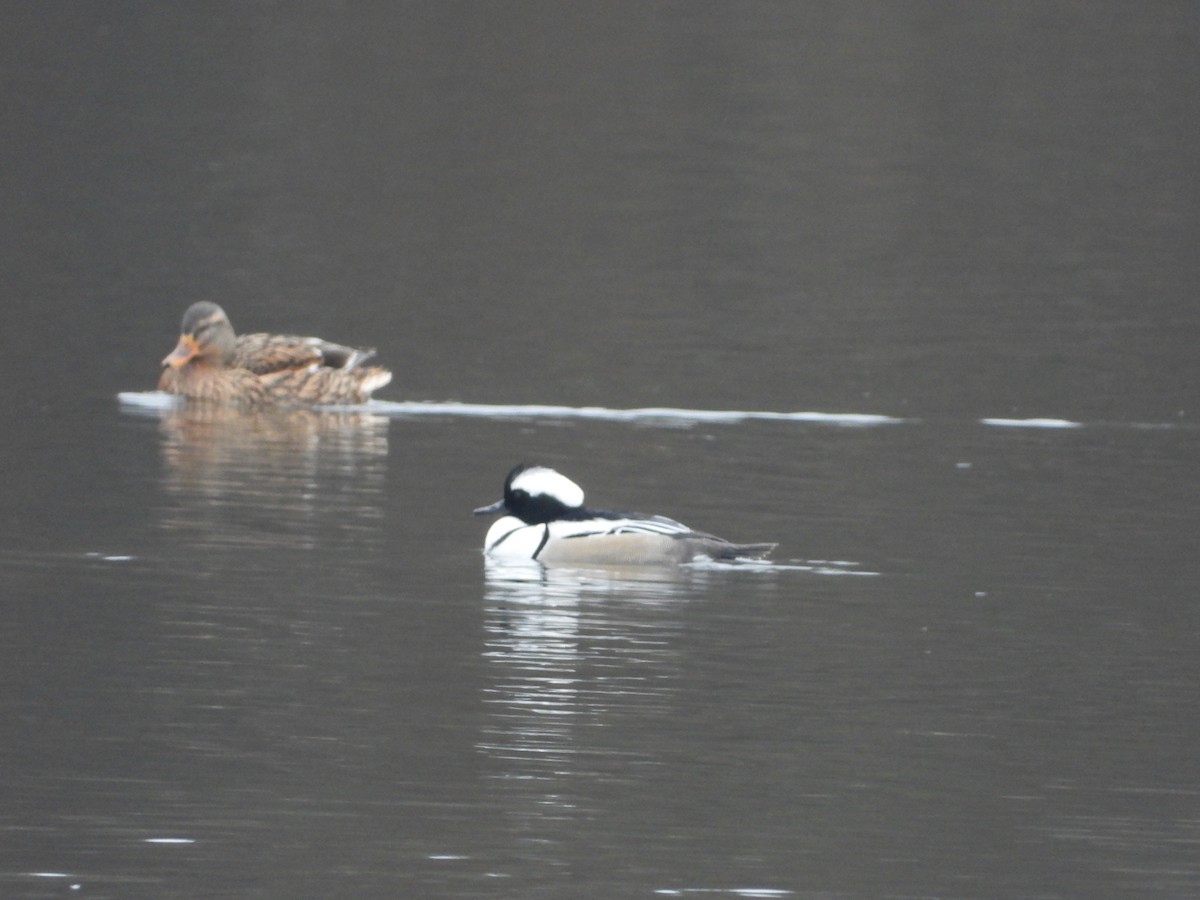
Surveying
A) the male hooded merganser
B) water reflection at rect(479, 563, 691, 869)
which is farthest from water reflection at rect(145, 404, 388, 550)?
water reflection at rect(479, 563, 691, 869)

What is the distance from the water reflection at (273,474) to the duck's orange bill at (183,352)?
1.44 ft

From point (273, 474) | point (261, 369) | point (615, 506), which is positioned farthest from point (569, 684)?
point (261, 369)

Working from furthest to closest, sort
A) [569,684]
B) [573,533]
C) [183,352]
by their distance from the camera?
[183,352] < [573,533] < [569,684]

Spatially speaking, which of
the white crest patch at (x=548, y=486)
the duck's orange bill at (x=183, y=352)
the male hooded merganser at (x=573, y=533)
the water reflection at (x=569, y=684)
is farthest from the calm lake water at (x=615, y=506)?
the duck's orange bill at (x=183, y=352)

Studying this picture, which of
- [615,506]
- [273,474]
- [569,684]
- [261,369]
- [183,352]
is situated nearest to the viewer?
[569,684]

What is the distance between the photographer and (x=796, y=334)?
2467 cm

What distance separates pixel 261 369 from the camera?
70.8 ft

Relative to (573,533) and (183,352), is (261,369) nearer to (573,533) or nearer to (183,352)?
(183,352)

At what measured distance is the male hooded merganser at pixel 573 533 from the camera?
1461 centimetres

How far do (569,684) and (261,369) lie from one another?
10.7 meters

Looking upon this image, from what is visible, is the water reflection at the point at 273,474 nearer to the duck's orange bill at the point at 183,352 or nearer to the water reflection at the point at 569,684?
the duck's orange bill at the point at 183,352

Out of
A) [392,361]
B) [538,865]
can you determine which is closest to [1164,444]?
[392,361]

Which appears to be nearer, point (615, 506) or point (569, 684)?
point (569, 684)

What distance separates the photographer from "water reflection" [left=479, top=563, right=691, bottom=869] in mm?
9531
